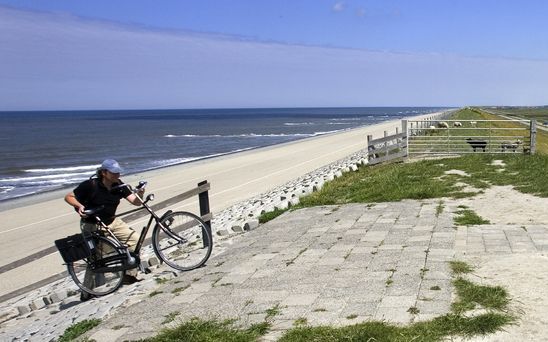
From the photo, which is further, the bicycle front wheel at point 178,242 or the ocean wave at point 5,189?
the ocean wave at point 5,189

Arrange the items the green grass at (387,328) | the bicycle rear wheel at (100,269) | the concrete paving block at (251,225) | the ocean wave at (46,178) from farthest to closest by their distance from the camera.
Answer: the ocean wave at (46,178) → the concrete paving block at (251,225) → the bicycle rear wheel at (100,269) → the green grass at (387,328)

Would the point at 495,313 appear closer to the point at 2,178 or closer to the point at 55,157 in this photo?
the point at 2,178

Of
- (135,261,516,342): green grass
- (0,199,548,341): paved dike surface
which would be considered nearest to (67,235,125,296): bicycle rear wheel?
(0,199,548,341): paved dike surface

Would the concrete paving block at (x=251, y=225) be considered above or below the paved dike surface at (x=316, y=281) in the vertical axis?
below

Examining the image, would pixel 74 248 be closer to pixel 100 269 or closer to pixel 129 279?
pixel 100 269

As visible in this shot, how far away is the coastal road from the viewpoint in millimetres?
12037

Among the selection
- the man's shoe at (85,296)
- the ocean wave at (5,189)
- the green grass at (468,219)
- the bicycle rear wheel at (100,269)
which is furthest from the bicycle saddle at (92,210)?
the ocean wave at (5,189)

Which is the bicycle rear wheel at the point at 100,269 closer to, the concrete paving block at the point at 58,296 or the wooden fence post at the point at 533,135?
the concrete paving block at the point at 58,296

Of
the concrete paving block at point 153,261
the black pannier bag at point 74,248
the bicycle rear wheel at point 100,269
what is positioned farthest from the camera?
the concrete paving block at point 153,261

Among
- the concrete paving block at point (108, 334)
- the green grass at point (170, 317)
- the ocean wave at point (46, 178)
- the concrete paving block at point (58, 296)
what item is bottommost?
the ocean wave at point (46, 178)

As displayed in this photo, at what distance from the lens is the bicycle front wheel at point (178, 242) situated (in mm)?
7062

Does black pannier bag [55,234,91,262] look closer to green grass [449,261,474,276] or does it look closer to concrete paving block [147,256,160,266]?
concrete paving block [147,256,160,266]

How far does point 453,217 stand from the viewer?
880 centimetres

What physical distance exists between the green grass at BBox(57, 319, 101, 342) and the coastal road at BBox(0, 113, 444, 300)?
1760mm
